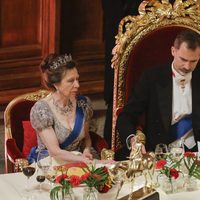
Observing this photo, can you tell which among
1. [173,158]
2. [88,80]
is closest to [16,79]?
[88,80]

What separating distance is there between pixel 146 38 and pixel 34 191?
5.29 feet

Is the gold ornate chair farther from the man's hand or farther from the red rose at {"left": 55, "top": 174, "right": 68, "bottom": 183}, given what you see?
the red rose at {"left": 55, "top": 174, "right": 68, "bottom": 183}

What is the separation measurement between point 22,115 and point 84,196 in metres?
1.28

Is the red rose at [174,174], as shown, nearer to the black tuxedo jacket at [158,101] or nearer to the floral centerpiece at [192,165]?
the floral centerpiece at [192,165]

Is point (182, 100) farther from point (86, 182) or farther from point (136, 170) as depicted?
point (86, 182)

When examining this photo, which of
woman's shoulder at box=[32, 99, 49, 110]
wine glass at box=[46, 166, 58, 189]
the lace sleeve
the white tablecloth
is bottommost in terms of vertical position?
the white tablecloth

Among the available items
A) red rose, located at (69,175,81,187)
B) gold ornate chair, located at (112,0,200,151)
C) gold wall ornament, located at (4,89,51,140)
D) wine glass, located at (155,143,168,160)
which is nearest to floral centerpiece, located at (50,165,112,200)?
red rose, located at (69,175,81,187)

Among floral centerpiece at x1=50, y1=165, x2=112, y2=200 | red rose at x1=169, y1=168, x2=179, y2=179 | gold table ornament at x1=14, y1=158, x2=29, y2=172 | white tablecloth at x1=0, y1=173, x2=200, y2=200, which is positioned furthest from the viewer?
gold table ornament at x1=14, y1=158, x2=29, y2=172

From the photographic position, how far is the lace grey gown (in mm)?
4203

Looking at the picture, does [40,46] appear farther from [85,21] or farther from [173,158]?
[173,158]

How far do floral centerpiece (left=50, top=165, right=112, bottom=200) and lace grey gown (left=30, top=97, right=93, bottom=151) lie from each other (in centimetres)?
84

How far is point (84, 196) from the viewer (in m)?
3.28

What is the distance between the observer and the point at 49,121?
13.9ft

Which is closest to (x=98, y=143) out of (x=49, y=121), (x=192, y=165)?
(x=49, y=121)
